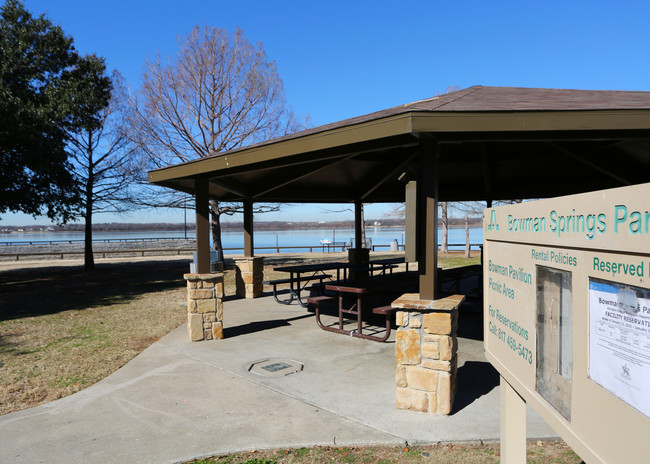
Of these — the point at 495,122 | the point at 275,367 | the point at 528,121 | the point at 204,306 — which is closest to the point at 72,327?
the point at 204,306

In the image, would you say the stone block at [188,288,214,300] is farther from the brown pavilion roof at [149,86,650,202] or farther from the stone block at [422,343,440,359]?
the stone block at [422,343,440,359]

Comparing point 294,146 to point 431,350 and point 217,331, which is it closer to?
point 431,350

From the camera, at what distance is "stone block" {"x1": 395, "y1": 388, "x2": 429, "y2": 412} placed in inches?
161

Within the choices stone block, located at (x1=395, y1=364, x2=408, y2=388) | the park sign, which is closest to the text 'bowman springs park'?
the park sign

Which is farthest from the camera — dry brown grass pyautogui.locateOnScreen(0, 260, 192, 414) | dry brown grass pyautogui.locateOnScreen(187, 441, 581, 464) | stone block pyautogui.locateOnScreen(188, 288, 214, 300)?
stone block pyautogui.locateOnScreen(188, 288, 214, 300)

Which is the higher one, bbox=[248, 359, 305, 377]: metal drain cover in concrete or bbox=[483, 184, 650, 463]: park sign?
bbox=[483, 184, 650, 463]: park sign

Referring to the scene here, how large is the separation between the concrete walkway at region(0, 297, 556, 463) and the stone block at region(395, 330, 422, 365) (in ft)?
→ 1.66

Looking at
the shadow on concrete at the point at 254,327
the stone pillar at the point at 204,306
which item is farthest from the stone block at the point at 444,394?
the shadow on concrete at the point at 254,327

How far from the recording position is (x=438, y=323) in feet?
13.3

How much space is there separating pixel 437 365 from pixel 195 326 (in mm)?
4167

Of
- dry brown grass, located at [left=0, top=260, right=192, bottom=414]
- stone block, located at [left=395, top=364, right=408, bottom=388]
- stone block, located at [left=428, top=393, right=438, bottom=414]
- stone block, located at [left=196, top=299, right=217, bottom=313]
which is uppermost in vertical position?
stone block, located at [left=196, top=299, right=217, bottom=313]

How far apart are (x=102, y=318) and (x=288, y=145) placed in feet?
20.8

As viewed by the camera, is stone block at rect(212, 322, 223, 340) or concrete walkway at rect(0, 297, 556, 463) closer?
concrete walkway at rect(0, 297, 556, 463)

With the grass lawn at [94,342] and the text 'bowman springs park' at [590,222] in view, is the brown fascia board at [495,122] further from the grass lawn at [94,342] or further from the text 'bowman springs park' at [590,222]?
the grass lawn at [94,342]
